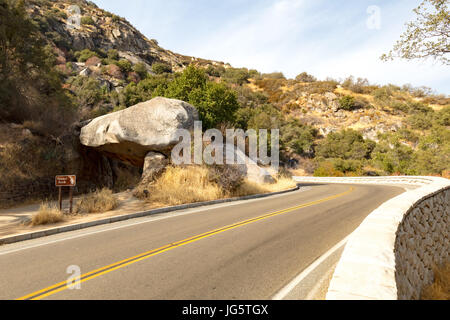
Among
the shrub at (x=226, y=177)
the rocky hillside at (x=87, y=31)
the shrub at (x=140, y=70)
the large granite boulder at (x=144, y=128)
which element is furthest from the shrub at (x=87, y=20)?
the shrub at (x=226, y=177)

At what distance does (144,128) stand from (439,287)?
12971mm

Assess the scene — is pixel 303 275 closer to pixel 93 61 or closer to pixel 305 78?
pixel 93 61

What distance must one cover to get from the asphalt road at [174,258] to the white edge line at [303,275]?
9 centimetres

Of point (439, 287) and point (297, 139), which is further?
Result: point (297, 139)

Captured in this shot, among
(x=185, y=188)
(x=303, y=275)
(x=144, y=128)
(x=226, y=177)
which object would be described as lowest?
(x=303, y=275)

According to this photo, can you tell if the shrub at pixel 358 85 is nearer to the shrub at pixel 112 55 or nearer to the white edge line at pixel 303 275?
the shrub at pixel 112 55

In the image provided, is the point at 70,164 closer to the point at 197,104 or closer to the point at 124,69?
the point at 197,104

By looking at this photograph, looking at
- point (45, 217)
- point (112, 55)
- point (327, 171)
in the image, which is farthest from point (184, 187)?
point (112, 55)

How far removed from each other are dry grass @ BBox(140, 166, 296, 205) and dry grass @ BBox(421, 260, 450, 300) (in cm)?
880

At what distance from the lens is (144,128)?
1370 centimetres

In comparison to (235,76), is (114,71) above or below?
below

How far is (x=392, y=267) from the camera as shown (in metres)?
3.01

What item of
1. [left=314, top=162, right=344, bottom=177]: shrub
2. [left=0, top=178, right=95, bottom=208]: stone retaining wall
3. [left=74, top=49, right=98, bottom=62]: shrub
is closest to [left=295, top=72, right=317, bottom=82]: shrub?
[left=314, top=162, right=344, bottom=177]: shrub

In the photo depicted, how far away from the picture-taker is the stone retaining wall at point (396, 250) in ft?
8.94
